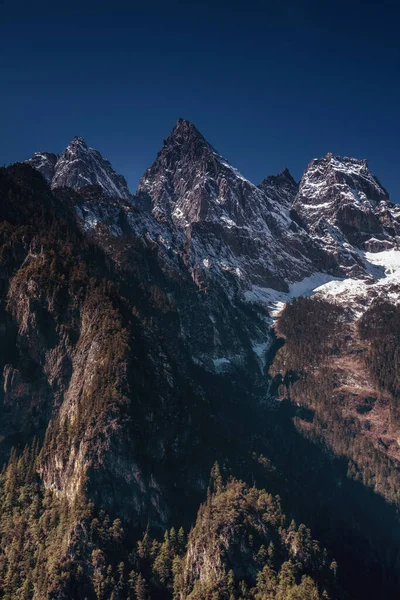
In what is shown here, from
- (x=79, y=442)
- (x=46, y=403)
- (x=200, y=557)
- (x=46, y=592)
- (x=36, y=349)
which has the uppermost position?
(x=36, y=349)

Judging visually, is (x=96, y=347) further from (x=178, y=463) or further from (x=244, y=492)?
(x=244, y=492)

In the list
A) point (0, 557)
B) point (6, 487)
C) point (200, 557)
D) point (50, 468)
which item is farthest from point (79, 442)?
point (200, 557)

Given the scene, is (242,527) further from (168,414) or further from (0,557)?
(0,557)

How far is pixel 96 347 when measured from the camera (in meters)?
193

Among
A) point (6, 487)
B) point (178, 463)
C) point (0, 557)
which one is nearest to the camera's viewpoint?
point (0, 557)

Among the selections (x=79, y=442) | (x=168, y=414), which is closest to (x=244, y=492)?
(x=168, y=414)

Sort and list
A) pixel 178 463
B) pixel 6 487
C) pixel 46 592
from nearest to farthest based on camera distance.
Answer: pixel 46 592
pixel 6 487
pixel 178 463

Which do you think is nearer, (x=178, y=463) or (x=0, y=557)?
(x=0, y=557)

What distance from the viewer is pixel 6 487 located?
16625cm

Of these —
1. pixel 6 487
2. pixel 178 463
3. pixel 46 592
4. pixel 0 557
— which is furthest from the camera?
pixel 178 463

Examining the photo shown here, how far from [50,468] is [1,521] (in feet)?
63.2

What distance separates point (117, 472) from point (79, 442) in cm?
1421

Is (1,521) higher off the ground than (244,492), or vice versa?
(244,492)

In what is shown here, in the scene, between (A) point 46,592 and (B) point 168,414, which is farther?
(B) point 168,414
